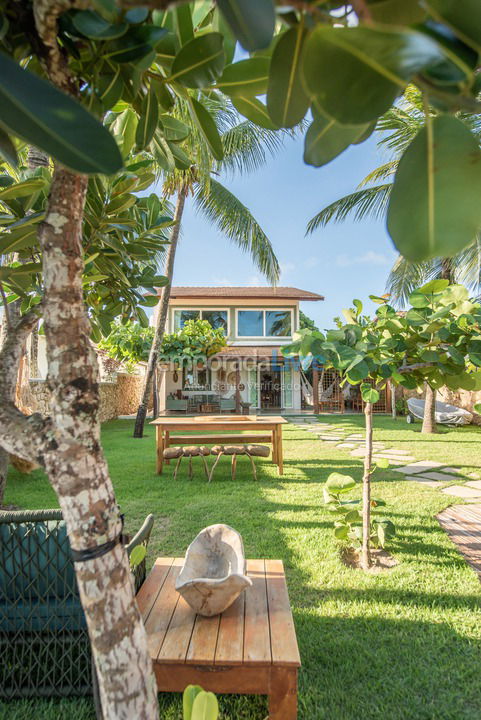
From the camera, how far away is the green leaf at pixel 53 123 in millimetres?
346

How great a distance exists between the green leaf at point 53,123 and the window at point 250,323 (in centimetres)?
1749

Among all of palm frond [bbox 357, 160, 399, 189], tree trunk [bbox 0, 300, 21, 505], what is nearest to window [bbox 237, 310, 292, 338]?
palm frond [bbox 357, 160, 399, 189]

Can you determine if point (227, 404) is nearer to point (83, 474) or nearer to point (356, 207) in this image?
point (356, 207)

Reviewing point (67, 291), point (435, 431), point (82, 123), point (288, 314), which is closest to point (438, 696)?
point (67, 291)

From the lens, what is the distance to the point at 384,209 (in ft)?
29.5

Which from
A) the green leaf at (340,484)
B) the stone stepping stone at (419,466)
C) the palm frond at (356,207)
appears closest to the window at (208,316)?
the palm frond at (356,207)

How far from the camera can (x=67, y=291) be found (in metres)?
0.73

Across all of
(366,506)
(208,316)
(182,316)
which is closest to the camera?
(366,506)

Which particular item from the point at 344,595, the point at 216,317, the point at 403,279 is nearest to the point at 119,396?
the point at 216,317

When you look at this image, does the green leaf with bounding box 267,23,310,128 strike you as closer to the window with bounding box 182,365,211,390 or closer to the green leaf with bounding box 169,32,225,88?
the green leaf with bounding box 169,32,225,88

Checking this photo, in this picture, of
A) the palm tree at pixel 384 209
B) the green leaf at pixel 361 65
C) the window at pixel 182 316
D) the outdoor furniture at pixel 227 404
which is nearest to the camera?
the green leaf at pixel 361 65

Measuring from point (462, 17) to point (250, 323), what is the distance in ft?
58.0

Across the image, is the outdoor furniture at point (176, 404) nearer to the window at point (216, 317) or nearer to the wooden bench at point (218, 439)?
the window at point (216, 317)

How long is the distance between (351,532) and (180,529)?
1687 millimetres
